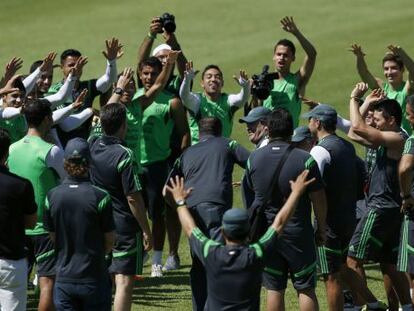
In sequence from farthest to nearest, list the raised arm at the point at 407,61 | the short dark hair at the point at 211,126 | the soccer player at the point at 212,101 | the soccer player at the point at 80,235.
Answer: the raised arm at the point at 407,61 < the soccer player at the point at 212,101 < the short dark hair at the point at 211,126 < the soccer player at the point at 80,235

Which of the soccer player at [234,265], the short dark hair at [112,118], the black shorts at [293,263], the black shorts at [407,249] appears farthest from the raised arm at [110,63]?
the soccer player at [234,265]

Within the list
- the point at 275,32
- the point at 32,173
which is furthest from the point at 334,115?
the point at 275,32

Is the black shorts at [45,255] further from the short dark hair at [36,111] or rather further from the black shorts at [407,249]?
the black shorts at [407,249]

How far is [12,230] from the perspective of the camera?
10.2 metres

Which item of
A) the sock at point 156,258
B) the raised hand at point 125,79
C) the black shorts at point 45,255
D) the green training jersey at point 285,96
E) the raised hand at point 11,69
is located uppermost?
the raised hand at point 11,69

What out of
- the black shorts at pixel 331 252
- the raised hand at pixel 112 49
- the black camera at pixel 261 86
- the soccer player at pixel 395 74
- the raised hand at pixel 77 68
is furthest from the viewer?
the soccer player at pixel 395 74

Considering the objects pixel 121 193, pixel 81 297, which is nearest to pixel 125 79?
pixel 121 193

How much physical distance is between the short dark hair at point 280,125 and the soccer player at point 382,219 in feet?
3.83

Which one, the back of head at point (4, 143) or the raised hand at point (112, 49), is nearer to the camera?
the back of head at point (4, 143)

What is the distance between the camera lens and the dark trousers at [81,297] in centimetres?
1008

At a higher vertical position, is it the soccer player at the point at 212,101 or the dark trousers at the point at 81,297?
the soccer player at the point at 212,101

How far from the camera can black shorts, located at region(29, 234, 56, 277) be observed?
11.3 metres

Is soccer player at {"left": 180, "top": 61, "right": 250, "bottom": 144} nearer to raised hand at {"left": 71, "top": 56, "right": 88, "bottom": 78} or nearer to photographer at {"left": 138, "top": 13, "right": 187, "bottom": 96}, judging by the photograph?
photographer at {"left": 138, "top": 13, "right": 187, "bottom": 96}

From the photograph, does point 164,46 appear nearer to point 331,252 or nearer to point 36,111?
point 36,111
